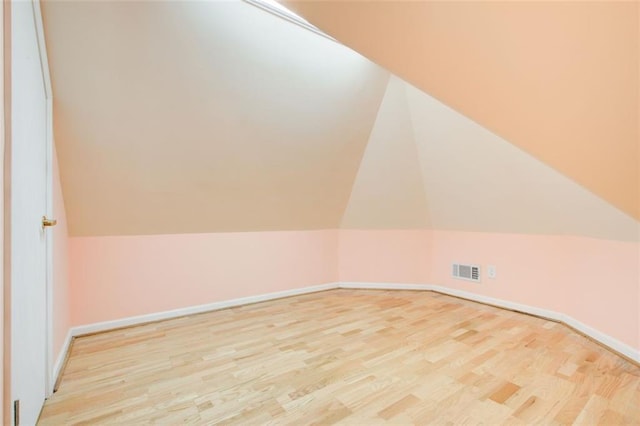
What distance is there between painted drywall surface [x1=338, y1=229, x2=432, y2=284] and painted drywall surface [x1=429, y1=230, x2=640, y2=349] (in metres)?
0.15

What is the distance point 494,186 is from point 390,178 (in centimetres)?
99

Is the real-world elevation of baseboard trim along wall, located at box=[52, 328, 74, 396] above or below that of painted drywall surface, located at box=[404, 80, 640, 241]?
below

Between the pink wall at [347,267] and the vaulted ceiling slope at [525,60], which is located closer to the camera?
the vaulted ceiling slope at [525,60]

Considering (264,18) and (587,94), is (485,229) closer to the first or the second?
(587,94)

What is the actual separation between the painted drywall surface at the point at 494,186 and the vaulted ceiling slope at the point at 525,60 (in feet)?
4.29

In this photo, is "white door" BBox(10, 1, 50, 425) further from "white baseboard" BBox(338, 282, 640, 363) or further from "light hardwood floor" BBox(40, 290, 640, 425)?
"white baseboard" BBox(338, 282, 640, 363)

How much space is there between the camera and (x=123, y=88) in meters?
1.98

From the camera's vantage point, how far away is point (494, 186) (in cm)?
285

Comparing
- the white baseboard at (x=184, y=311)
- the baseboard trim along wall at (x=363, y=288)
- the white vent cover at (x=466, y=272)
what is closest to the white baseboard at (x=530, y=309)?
the baseboard trim along wall at (x=363, y=288)

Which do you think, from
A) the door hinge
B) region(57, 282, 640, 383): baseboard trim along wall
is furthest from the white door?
region(57, 282, 640, 383): baseboard trim along wall

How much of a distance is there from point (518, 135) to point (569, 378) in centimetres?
153

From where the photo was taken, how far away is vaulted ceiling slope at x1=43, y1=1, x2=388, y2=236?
184 cm

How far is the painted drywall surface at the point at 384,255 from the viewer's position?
3818 millimetres

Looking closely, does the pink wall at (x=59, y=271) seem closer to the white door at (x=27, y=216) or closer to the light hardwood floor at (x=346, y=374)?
the light hardwood floor at (x=346, y=374)
